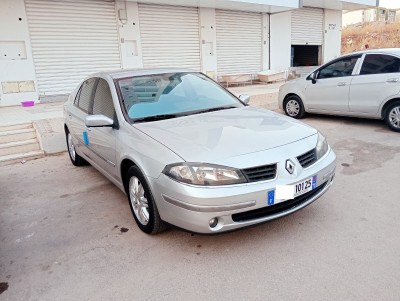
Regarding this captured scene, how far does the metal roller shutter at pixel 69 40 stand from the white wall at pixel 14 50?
0.69ft

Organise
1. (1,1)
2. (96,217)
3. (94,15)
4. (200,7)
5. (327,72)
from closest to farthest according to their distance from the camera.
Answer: (96,217)
(327,72)
(1,1)
(94,15)
(200,7)

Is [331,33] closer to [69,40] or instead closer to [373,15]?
[69,40]

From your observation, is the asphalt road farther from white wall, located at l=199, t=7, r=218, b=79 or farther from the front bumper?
white wall, located at l=199, t=7, r=218, b=79

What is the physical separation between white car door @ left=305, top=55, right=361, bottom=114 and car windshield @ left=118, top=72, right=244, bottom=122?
147 inches

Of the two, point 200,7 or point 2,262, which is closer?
point 2,262

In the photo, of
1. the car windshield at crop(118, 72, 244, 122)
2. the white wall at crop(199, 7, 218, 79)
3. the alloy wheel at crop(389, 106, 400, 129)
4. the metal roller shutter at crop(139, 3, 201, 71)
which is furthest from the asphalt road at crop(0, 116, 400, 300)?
the white wall at crop(199, 7, 218, 79)

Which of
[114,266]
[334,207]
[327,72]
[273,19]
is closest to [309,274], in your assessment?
[334,207]

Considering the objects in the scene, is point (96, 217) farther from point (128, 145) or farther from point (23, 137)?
point (23, 137)

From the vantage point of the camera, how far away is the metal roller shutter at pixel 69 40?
34.7 ft

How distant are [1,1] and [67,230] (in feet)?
30.7

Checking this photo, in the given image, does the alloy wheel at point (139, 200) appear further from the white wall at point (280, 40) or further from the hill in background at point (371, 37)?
the hill in background at point (371, 37)

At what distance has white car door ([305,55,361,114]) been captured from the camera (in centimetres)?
680

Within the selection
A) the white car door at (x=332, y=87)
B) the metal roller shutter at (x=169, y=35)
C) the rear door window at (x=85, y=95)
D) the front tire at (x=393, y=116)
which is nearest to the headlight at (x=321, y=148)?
the rear door window at (x=85, y=95)

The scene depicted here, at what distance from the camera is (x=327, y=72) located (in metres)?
7.22
